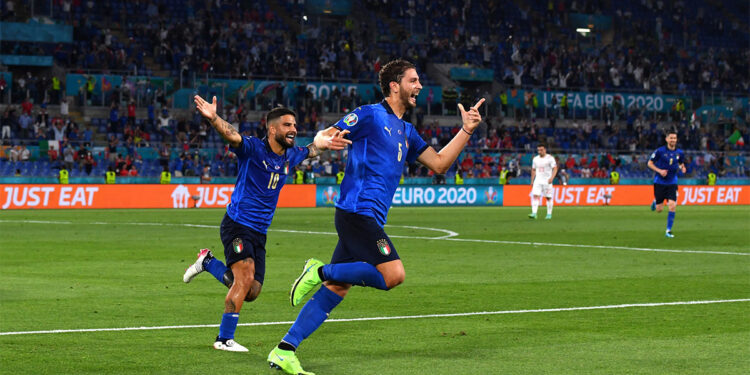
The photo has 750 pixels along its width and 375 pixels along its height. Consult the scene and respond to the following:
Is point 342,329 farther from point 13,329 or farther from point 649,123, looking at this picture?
point 649,123

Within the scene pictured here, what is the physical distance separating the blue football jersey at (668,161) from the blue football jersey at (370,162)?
63.0 ft

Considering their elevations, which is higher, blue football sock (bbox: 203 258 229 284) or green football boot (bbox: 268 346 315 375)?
blue football sock (bbox: 203 258 229 284)

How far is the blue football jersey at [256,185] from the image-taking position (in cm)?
918

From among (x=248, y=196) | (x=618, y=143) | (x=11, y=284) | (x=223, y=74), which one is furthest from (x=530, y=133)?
(x=248, y=196)

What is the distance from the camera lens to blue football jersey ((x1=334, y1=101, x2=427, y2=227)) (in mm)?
7914

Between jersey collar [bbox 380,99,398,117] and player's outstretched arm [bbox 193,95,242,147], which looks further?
player's outstretched arm [bbox 193,95,242,147]

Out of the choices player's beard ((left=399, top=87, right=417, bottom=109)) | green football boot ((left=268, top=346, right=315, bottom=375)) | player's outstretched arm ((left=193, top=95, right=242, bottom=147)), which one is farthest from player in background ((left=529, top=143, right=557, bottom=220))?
green football boot ((left=268, top=346, right=315, bottom=375))

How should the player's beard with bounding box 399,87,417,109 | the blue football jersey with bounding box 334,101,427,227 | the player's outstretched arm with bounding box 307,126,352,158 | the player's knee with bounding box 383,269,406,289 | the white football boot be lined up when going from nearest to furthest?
the player's outstretched arm with bounding box 307,126,352,158, the player's knee with bounding box 383,269,406,289, the blue football jersey with bounding box 334,101,427,227, the player's beard with bounding box 399,87,417,109, the white football boot

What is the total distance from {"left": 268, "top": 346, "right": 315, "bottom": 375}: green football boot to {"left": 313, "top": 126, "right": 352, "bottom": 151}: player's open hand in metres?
1.47

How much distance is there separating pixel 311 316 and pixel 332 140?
1291 millimetres

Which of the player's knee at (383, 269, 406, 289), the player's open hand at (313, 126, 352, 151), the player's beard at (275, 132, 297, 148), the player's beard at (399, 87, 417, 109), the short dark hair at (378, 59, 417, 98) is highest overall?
the short dark hair at (378, 59, 417, 98)

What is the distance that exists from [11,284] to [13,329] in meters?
4.24

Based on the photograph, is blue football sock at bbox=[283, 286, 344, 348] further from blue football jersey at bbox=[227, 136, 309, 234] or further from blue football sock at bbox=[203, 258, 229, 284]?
blue football sock at bbox=[203, 258, 229, 284]

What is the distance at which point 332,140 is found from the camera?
7586 mm
